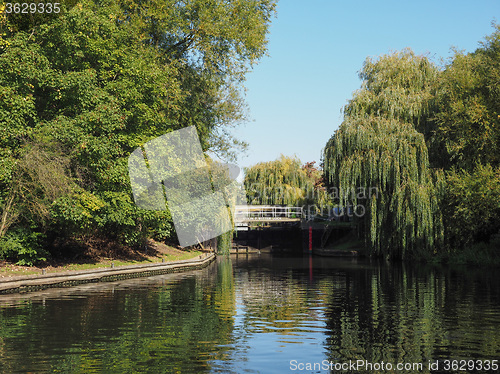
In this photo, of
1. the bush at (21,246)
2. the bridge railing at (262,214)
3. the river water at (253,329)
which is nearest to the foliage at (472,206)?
the river water at (253,329)

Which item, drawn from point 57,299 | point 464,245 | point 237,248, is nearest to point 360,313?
point 57,299

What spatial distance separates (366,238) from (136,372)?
31416 mm

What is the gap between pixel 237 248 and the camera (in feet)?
220

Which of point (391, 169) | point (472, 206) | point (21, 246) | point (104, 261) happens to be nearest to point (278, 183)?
point (391, 169)

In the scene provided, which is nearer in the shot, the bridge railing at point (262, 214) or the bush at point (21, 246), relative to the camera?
the bush at point (21, 246)

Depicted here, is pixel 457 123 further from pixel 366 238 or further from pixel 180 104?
pixel 180 104

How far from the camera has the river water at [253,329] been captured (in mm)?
10680

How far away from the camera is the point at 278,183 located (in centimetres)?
7338

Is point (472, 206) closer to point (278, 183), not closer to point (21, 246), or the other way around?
point (21, 246)

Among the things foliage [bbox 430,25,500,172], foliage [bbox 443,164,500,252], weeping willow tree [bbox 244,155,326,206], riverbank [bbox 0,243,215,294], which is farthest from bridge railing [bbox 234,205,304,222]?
foliage [bbox 430,25,500,172]

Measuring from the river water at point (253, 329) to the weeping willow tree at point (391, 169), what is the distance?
1152 centimetres

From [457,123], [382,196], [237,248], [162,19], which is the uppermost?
[162,19]

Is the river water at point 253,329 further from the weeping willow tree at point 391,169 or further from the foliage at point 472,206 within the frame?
the weeping willow tree at point 391,169

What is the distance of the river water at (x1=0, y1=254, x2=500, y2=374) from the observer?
1068cm
